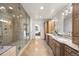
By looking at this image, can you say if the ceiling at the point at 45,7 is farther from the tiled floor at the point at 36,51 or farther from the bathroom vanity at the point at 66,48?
the tiled floor at the point at 36,51

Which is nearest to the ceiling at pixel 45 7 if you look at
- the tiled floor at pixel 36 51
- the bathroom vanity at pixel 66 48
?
the bathroom vanity at pixel 66 48

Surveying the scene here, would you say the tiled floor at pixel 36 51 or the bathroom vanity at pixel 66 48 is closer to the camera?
the bathroom vanity at pixel 66 48

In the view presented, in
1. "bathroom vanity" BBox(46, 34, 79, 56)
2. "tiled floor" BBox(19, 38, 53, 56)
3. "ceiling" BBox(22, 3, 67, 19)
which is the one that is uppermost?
"ceiling" BBox(22, 3, 67, 19)

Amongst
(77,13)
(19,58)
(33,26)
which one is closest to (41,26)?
(33,26)

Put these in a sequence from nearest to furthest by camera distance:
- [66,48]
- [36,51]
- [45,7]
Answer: [66,48], [36,51], [45,7]

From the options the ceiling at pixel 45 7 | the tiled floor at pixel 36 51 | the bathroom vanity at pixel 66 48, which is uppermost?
the ceiling at pixel 45 7

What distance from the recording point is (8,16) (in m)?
3.95

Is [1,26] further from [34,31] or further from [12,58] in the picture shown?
[34,31]

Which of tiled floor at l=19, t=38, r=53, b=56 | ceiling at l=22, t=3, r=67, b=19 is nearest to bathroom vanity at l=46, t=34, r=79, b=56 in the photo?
tiled floor at l=19, t=38, r=53, b=56

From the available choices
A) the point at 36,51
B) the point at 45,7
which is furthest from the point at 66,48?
the point at 45,7

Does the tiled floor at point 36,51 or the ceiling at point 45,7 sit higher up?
the ceiling at point 45,7

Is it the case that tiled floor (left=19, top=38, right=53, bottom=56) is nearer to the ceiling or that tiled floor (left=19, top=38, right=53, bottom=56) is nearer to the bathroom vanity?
the bathroom vanity

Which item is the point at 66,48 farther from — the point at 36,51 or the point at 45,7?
the point at 45,7

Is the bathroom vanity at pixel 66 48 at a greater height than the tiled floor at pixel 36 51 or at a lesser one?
greater
